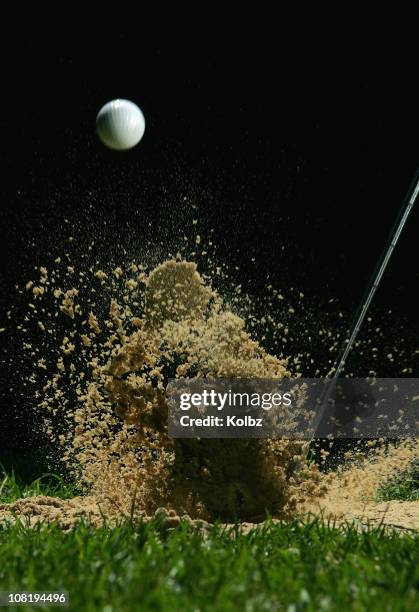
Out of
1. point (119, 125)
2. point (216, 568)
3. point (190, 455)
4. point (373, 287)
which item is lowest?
point (216, 568)

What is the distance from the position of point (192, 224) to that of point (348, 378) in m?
1.39

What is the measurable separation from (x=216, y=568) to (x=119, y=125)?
2935 mm

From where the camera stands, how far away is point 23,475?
545 centimetres

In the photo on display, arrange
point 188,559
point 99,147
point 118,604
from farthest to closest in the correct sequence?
point 99,147 < point 188,559 < point 118,604

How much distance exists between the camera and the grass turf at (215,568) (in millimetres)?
2250

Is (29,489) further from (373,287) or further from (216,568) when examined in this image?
(216,568)

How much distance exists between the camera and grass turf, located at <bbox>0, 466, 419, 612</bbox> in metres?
2.25

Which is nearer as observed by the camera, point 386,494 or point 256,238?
point 386,494

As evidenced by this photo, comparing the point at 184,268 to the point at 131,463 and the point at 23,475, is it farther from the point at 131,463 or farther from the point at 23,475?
the point at 23,475

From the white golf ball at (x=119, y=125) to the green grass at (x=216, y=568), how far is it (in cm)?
239

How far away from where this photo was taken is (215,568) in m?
2.50

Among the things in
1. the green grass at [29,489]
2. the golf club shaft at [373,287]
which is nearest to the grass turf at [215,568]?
the golf club shaft at [373,287]

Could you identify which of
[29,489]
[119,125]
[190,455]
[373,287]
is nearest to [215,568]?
[190,455]

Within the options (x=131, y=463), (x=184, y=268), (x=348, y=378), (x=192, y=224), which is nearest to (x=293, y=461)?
(x=131, y=463)
